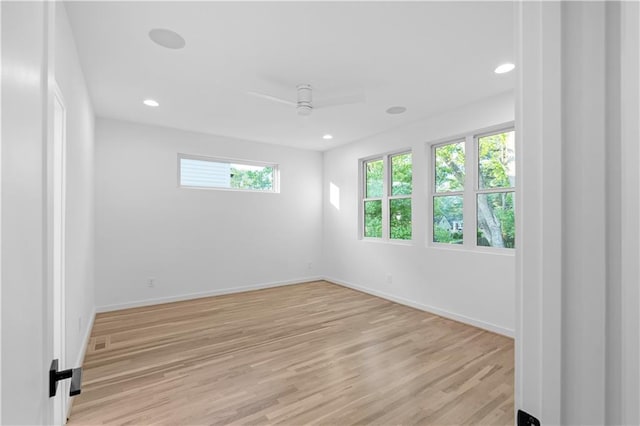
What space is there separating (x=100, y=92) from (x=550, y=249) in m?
4.12

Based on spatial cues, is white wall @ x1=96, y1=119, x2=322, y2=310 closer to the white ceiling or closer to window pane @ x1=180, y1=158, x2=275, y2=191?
window pane @ x1=180, y1=158, x2=275, y2=191

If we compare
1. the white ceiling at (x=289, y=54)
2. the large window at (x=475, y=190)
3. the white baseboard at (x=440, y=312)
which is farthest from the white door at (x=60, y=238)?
the large window at (x=475, y=190)

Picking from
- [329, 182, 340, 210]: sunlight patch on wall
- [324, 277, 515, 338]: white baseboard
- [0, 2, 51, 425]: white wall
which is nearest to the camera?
[0, 2, 51, 425]: white wall

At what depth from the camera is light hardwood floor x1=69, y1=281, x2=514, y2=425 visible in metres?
1.95

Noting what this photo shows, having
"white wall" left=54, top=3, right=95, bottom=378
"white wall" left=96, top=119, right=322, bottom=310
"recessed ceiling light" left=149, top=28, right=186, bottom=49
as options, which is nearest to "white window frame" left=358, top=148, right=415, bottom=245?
"white wall" left=96, top=119, right=322, bottom=310

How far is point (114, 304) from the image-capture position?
160 inches

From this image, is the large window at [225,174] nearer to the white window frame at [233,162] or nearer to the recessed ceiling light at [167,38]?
the white window frame at [233,162]

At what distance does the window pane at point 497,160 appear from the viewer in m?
3.36

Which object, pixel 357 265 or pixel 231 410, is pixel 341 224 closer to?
pixel 357 265

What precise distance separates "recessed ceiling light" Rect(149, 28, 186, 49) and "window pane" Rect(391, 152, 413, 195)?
331 centimetres

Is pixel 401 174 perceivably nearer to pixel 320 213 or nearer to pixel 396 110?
pixel 396 110

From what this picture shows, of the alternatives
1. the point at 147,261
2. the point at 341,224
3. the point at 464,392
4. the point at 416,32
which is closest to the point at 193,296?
the point at 147,261

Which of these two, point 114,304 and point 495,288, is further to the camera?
point 114,304

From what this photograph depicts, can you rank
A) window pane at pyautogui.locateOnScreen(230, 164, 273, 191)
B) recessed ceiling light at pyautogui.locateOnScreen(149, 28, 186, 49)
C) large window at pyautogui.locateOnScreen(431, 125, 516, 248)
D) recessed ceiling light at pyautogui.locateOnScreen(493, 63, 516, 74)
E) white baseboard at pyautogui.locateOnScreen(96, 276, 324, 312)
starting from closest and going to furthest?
recessed ceiling light at pyautogui.locateOnScreen(149, 28, 186, 49)
recessed ceiling light at pyautogui.locateOnScreen(493, 63, 516, 74)
large window at pyautogui.locateOnScreen(431, 125, 516, 248)
white baseboard at pyautogui.locateOnScreen(96, 276, 324, 312)
window pane at pyautogui.locateOnScreen(230, 164, 273, 191)
